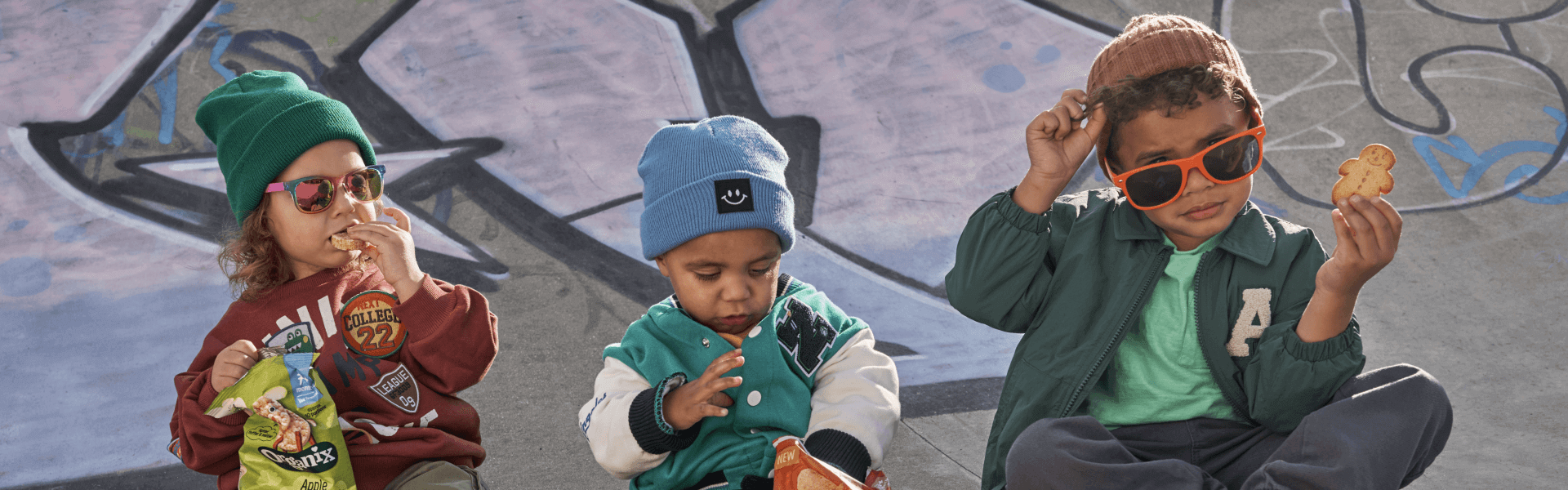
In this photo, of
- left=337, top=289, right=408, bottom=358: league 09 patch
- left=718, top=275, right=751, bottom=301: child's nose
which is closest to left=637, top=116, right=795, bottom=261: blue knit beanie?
left=718, top=275, right=751, bottom=301: child's nose

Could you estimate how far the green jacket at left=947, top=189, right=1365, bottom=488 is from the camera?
1926 millimetres

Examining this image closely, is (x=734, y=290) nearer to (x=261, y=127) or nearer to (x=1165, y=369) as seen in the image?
(x=1165, y=369)

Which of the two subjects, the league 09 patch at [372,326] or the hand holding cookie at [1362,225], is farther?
the league 09 patch at [372,326]

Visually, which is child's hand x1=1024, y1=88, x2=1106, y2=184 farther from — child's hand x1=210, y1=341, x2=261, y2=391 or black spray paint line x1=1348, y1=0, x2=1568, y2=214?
black spray paint line x1=1348, y1=0, x2=1568, y2=214

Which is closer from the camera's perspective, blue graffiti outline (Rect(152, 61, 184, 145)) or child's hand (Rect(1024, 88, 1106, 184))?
child's hand (Rect(1024, 88, 1106, 184))

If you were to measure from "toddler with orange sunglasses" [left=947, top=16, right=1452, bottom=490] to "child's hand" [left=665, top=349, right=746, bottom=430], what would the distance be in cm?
53

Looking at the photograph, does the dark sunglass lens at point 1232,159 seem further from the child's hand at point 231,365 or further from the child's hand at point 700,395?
the child's hand at point 231,365

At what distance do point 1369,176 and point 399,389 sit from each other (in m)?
1.97

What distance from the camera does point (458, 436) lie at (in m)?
2.24

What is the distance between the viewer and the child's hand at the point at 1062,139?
190 centimetres

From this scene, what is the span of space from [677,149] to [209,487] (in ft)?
6.97

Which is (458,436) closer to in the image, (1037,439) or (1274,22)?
(1037,439)

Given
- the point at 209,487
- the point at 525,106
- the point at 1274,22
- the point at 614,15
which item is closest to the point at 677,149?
the point at 209,487

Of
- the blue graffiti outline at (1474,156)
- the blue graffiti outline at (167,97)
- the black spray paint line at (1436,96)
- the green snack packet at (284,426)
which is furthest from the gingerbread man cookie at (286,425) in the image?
the blue graffiti outline at (1474,156)
